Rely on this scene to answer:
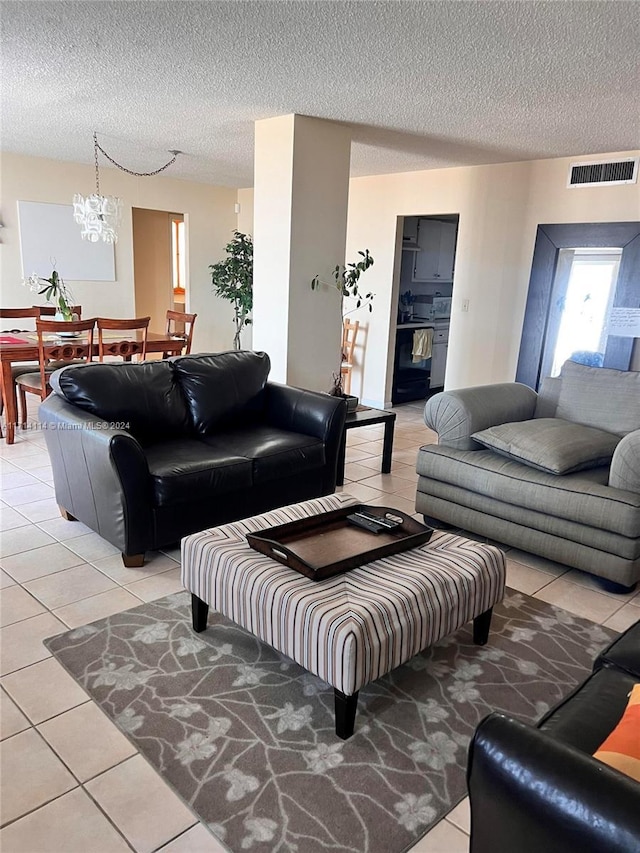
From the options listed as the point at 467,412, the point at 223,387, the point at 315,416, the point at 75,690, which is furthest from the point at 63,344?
the point at 75,690

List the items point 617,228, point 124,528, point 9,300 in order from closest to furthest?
point 124,528, point 617,228, point 9,300

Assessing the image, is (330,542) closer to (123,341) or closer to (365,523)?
(365,523)

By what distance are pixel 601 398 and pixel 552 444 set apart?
629mm

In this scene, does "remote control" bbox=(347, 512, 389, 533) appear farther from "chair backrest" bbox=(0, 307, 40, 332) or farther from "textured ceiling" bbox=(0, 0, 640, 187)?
"chair backrest" bbox=(0, 307, 40, 332)

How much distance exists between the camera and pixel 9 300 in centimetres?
653

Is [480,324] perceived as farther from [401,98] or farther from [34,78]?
[34,78]

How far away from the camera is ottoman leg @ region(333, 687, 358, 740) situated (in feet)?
6.15

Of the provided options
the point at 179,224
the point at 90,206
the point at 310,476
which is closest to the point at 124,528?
the point at 310,476

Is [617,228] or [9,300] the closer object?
[617,228]

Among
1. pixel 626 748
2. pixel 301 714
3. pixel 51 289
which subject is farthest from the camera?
pixel 51 289

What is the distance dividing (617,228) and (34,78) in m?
4.11

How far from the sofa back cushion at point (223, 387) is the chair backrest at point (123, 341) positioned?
1496mm

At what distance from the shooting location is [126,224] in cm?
725

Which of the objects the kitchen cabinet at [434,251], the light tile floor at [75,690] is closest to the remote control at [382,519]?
the light tile floor at [75,690]
